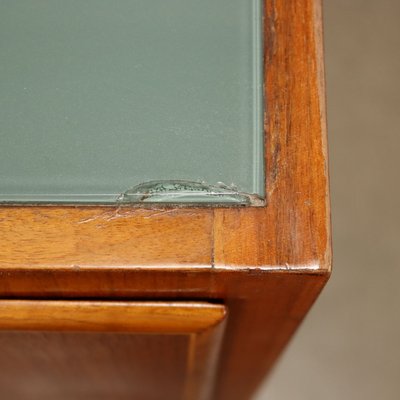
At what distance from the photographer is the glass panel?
1.25ft

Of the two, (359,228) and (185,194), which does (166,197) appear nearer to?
(185,194)

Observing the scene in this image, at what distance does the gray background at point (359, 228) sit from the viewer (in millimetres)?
1014

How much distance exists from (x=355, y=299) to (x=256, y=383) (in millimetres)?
424

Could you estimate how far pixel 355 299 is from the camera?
1.06 metres

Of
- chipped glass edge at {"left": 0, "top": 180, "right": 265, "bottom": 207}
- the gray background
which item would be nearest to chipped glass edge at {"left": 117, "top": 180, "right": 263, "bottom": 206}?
chipped glass edge at {"left": 0, "top": 180, "right": 265, "bottom": 207}

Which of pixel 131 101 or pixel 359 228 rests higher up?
pixel 131 101

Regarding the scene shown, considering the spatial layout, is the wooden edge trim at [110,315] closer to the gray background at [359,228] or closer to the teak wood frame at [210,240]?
the teak wood frame at [210,240]

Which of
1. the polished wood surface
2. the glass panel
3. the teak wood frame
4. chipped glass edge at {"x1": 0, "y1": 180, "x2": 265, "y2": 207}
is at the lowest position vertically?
the polished wood surface

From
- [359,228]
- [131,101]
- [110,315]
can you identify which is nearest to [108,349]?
[110,315]

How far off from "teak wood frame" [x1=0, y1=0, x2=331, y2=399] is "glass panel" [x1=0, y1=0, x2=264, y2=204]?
0.01 metres

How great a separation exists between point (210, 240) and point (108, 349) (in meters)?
0.17

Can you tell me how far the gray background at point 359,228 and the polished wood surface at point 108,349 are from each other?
420 millimetres

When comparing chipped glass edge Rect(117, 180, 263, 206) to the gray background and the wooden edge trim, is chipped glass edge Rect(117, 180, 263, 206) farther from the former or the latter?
the gray background

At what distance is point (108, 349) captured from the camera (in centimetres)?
50
